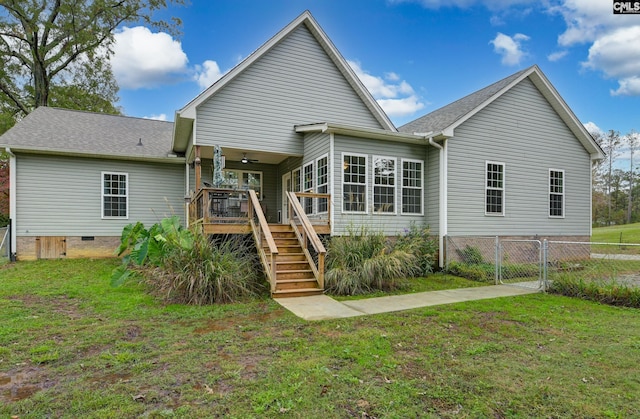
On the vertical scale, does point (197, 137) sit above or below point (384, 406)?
above

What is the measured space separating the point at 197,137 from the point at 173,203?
4.27 metres

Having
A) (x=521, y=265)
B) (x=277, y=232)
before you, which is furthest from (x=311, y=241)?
(x=521, y=265)

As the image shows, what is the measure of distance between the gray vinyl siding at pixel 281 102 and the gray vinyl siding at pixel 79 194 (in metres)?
3.05

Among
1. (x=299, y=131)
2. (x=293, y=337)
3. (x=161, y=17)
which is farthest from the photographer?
(x=161, y=17)

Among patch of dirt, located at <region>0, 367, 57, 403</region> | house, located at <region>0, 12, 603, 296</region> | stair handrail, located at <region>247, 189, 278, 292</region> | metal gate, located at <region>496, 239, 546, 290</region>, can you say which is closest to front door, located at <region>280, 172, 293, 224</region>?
house, located at <region>0, 12, 603, 296</region>

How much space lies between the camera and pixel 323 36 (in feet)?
37.5

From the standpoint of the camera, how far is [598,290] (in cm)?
690

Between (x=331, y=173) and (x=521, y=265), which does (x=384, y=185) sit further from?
(x=521, y=265)

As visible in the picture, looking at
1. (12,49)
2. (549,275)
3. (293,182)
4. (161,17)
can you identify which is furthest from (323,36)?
(12,49)

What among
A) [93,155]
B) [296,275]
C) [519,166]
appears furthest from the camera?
[93,155]

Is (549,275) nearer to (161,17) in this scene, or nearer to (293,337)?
(293,337)

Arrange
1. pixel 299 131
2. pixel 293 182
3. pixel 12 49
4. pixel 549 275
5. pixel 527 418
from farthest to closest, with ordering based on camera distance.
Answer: pixel 12 49
pixel 293 182
pixel 299 131
pixel 549 275
pixel 527 418

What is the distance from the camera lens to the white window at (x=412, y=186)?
10.8 m

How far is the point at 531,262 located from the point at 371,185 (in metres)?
6.02
